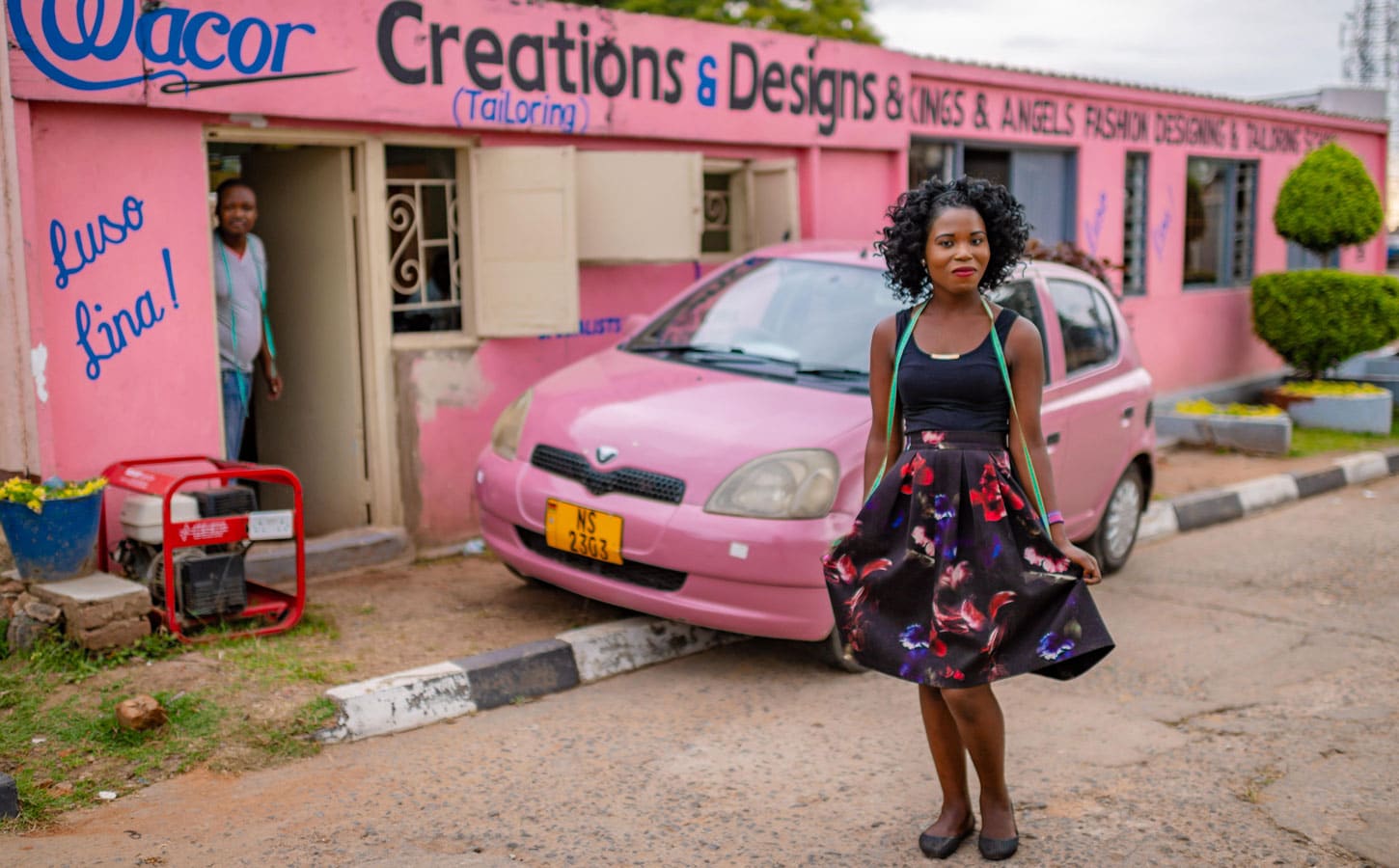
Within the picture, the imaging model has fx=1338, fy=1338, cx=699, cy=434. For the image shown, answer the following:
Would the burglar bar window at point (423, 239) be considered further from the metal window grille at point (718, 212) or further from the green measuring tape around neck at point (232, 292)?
the metal window grille at point (718, 212)

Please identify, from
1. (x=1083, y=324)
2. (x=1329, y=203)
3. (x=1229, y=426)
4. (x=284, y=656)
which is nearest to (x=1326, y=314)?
(x=1329, y=203)

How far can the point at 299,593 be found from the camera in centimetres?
545

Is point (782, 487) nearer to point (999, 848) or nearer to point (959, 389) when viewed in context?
point (959, 389)

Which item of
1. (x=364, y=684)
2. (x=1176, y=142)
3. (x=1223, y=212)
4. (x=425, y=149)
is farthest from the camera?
Answer: (x=1223, y=212)

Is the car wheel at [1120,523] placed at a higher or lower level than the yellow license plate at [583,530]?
lower

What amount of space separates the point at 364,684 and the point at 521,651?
67 cm

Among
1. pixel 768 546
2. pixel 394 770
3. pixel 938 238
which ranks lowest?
pixel 394 770

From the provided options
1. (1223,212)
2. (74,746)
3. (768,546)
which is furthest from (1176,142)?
(74,746)

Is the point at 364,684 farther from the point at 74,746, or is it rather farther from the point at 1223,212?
the point at 1223,212

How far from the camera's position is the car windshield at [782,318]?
233 inches

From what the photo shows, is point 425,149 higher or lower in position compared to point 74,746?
higher

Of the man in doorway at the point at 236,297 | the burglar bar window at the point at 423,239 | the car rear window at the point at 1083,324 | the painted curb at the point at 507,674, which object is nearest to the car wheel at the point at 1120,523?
the car rear window at the point at 1083,324

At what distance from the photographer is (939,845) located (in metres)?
3.71

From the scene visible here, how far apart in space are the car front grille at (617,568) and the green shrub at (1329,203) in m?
10.8
